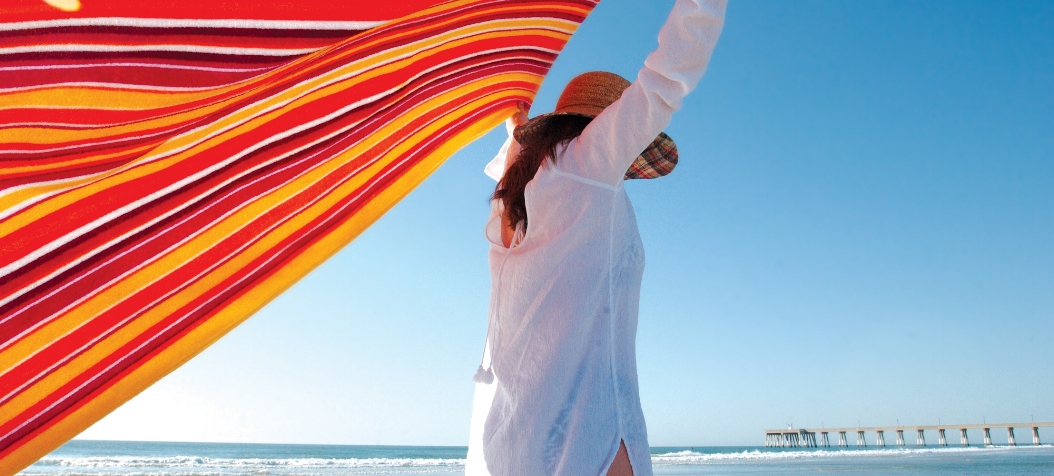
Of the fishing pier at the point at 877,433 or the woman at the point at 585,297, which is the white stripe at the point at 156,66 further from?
the fishing pier at the point at 877,433

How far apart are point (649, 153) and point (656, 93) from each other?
0.39 m

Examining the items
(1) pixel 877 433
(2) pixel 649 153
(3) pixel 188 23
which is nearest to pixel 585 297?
(2) pixel 649 153

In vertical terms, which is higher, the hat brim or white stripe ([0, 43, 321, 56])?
white stripe ([0, 43, 321, 56])

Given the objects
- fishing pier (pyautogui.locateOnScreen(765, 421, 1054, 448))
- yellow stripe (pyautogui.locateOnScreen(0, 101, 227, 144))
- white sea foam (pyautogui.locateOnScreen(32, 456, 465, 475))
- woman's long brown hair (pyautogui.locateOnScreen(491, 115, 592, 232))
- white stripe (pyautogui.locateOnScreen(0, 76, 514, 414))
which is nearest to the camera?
yellow stripe (pyautogui.locateOnScreen(0, 101, 227, 144))

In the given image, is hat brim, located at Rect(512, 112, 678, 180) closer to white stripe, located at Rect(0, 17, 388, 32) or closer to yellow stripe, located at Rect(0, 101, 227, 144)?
white stripe, located at Rect(0, 17, 388, 32)

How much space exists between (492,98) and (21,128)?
102 centimetres

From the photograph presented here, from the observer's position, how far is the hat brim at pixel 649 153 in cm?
126

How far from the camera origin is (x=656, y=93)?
1011mm

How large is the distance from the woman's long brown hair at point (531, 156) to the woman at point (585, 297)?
0.06 meters

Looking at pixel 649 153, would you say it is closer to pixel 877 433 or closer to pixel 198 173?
pixel 198 173

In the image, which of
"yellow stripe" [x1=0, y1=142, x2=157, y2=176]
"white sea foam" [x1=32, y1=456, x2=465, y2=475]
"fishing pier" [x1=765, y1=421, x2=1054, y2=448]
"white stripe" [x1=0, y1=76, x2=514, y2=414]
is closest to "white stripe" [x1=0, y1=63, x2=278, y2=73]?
"yellow stripe" [x1=0, y1=142, x2=157, y2=176]

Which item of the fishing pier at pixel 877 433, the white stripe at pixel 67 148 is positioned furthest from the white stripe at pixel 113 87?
the fishing pier at pixel 877 433

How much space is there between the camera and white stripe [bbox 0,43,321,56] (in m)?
0.92

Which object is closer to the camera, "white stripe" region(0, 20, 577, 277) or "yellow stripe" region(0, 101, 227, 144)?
"yellow stripe" region(0, 101, 227, 144)
